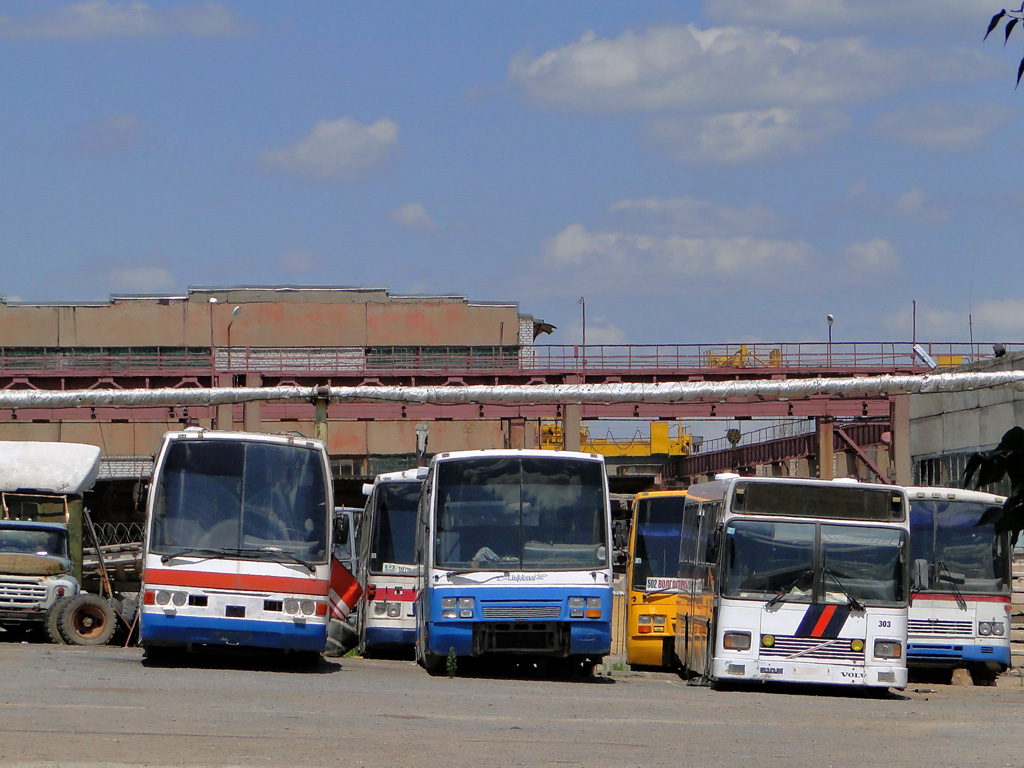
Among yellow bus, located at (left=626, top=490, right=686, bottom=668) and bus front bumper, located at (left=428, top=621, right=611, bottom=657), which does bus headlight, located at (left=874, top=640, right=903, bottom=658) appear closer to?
bus front bumper, located at (left=428, top=621, right=611, bottom=657)

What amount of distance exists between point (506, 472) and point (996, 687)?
8.73 m

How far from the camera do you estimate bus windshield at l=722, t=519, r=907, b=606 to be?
15.8 meters

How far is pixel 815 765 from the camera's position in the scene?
9.74 m

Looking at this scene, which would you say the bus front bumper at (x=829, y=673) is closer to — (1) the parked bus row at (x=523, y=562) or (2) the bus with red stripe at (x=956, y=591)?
(1) the parked bus row at (x=523, y=562)

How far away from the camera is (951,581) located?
1983cm

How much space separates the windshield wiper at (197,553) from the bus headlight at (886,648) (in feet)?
24.9

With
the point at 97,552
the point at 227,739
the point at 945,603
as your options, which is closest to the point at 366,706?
the point at 227,739

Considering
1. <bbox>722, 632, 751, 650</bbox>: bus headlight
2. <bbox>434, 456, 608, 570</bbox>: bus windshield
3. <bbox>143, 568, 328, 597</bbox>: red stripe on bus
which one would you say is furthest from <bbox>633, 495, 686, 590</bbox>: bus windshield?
<bbox>143, 568, 328, 597</bbox>: red stripe on bus

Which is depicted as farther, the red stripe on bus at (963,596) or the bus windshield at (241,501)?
the red stripe on bus at (963,596)

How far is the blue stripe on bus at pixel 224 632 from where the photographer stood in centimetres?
1588

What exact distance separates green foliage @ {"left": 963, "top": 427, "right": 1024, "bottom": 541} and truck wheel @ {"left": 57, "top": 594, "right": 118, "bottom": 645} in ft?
61.9

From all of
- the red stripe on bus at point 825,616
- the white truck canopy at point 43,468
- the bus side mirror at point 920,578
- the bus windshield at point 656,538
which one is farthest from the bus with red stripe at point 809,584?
the white truck canopy at point 43,468

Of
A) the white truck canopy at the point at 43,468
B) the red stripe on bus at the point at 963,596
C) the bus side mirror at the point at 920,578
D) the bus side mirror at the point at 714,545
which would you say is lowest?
the red stripe on bus at the point at 963,596

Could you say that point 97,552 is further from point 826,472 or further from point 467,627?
point 826,472
